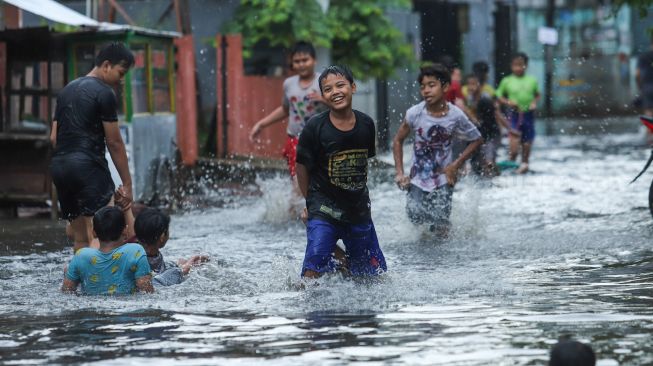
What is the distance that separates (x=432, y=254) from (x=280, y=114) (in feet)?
10.0

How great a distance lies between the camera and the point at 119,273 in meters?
7.83

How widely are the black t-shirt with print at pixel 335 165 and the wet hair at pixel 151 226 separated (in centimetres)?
96

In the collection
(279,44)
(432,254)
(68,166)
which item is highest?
(279,44)

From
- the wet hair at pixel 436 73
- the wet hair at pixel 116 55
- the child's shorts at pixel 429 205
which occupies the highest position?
the wet hair at pixel 116 55

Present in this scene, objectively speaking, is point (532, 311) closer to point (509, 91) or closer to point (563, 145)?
point (509, 91)

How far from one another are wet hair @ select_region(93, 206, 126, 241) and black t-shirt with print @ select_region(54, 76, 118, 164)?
1.33 m

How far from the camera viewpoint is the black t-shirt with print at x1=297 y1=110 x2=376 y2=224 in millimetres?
7887

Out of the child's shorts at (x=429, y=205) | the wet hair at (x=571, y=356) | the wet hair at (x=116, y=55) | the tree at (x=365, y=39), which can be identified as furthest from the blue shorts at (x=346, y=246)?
the tree at (x=365, y=39)

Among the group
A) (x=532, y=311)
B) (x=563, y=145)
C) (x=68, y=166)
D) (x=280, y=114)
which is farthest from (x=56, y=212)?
(x=563, y=145)

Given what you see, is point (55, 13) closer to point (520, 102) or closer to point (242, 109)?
point (242, 109)

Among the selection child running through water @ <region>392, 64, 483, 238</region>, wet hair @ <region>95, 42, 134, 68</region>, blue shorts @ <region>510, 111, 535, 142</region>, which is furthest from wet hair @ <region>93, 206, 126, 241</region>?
blue shorts @ <region>510, 111, 535, 142</region>

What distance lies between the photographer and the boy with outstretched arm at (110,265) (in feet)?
25.4

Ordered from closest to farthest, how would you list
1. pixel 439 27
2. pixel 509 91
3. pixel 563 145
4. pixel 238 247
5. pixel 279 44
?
pixel 238 247 → pixel 509 91 → pixel 279 44 → pixel 563 145 → pixel 439 27

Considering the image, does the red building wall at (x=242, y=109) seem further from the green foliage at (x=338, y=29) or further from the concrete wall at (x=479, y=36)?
the concrete wall at (x=479, y=36)
